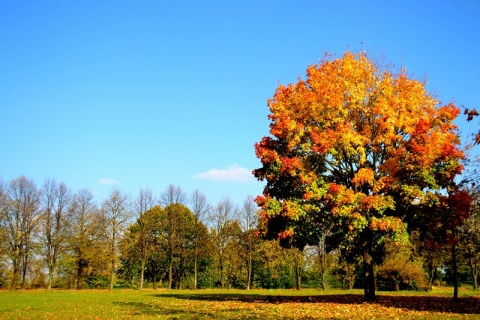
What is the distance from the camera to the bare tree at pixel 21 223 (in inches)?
2124

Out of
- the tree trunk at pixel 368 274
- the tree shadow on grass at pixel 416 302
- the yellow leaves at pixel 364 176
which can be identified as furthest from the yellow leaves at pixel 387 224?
the tree shadow on grass at pixel 416 302

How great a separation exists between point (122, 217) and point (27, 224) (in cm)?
1378

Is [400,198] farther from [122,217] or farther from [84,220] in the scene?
[84,220]

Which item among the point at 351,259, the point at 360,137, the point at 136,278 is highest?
the point at 360,137

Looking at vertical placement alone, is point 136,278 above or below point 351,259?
below

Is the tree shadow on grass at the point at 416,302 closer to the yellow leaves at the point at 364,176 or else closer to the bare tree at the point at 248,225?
the yellow leaves at the point at 364,176

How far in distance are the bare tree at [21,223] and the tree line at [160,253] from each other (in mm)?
133

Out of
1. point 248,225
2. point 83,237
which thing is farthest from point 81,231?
point 248,225

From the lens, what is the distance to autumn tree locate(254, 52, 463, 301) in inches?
821

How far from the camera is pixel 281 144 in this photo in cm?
2422

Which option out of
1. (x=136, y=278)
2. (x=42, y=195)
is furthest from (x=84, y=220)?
(x=136, y=278)

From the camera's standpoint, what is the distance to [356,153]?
22422mm

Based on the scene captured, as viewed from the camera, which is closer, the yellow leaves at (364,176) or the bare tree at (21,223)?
the yellow leaves at (364,176)

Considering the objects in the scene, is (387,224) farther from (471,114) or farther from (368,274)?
(471,114)
